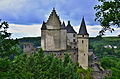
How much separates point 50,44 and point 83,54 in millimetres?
7875

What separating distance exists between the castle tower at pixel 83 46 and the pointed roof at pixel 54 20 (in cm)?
529

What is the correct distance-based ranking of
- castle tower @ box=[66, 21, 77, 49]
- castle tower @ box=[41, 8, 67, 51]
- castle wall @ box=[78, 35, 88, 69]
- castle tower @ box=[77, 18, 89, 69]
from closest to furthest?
1. castle wall @ box=[78, 35, 88, 69]
2. castle tower @ box=[77, 18, 89, 69]
3. castle tower @ box=[41, 8, 67, 51]
4. castle tower @ box=[66, 21, 77, 49]

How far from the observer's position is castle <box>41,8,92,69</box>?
90.9 meters

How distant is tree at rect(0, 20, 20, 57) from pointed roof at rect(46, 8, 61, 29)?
215 ft

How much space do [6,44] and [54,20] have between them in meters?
66.7

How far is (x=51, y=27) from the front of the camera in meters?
92.1

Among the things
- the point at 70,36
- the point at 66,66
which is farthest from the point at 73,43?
the point at 66,66

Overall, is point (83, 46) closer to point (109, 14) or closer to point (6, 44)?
point (6, 44)

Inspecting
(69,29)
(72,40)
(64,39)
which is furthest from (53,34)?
(69,29)

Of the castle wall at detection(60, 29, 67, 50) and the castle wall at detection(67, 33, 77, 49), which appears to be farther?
the castle wall at detection(67, 33, 77, 49)

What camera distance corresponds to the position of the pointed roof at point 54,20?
91.1 meters

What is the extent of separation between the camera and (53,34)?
92.6m

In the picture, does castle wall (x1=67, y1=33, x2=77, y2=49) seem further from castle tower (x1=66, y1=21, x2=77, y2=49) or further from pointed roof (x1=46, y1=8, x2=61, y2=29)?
pointed roof (x1=46, y1=8, x2=61, y2=29)

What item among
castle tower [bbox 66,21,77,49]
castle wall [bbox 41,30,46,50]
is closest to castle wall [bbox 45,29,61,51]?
castle wall [bbox 41,30,46,50]
